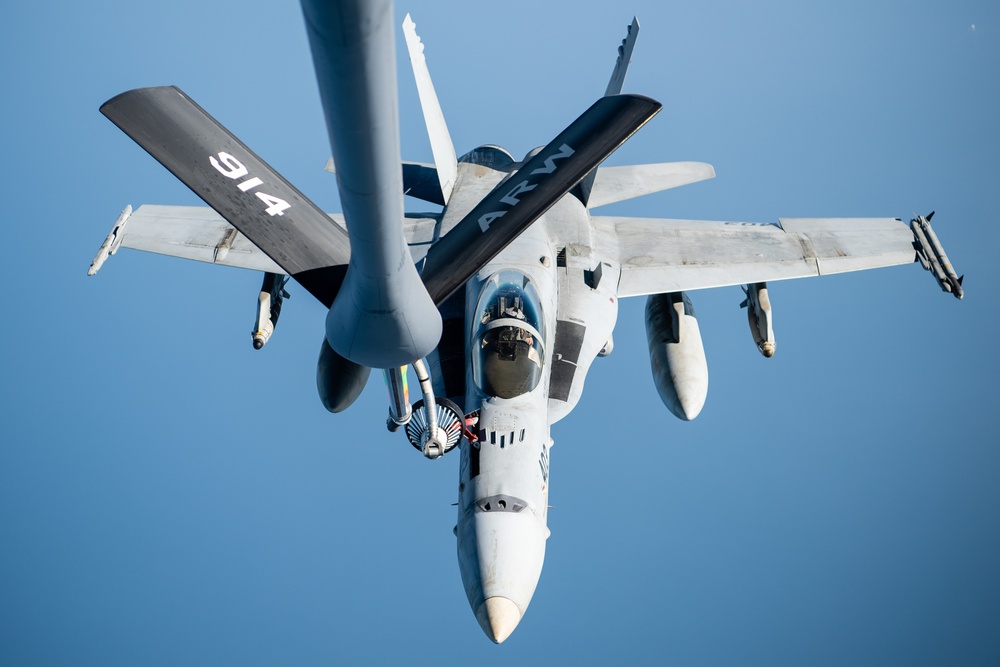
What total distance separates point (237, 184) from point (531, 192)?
300 centimetres

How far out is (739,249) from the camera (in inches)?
688

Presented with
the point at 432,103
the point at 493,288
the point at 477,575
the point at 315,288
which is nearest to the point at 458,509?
the point at 477,575

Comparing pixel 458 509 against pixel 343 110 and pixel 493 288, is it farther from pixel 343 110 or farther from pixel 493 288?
pixel 343 110

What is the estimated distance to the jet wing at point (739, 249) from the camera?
54.7 feet

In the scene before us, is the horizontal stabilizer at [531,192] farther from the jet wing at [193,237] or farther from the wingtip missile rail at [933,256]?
the wingtip missile rail at [933,256]

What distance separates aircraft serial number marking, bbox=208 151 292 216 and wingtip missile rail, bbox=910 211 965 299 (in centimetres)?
1337

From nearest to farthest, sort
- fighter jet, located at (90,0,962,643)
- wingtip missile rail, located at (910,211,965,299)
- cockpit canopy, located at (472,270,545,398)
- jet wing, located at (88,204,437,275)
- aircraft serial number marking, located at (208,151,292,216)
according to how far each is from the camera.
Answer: fighter jet, located at (90,0,962,643) → aircraft serial number marking, located at (208,151,292,216) → cockpit canopy, located at (472,270,545,398) → wingtip missile rail, located at (910,211,965,299) → jet wing, located at (88,204,437,275)

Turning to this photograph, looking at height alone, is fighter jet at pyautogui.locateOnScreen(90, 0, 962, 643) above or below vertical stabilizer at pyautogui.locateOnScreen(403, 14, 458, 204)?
below

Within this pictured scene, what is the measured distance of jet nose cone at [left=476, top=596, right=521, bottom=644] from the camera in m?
10.4

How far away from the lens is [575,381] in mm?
13844

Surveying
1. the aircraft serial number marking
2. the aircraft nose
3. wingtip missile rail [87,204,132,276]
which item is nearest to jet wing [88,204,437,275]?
wingtip missile rail [87,204,132,276]

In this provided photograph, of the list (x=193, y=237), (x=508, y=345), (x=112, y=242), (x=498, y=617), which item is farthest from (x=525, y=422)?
(x=112, y=242)

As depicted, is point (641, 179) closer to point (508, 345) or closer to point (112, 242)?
point (508, 345)

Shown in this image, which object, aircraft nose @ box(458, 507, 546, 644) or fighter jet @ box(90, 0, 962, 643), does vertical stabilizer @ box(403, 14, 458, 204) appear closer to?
fighter jet @ box(90, 0, 962, 643)
